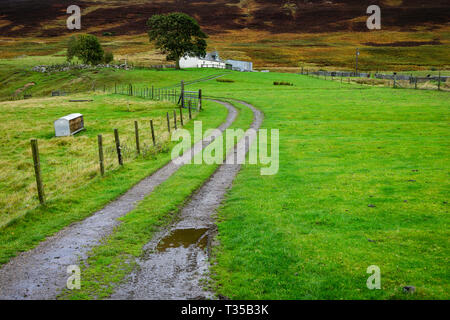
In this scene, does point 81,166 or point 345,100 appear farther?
point 345,100

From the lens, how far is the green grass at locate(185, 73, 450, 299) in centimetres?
925

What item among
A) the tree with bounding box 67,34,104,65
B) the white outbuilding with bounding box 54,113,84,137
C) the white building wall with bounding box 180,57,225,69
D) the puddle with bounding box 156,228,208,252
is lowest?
the puddle with bounding box 156,228,208,252

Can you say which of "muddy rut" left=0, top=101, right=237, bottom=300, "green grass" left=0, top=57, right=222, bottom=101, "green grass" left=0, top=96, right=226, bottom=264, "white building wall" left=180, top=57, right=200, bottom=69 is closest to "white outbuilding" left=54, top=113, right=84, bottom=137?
"green grass" left=0, top=96, right=226, bottom=264

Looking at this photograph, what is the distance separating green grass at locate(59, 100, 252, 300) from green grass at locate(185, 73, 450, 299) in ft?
8.17

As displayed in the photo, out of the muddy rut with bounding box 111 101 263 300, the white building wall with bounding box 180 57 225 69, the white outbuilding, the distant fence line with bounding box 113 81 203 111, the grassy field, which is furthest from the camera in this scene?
the white building wall with bounding box 180 57 225 69

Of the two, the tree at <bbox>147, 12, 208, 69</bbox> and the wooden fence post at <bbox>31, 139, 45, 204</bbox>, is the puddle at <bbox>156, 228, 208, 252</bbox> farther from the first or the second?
the tree at <bbox>147, 12, 208, 69</bbox>

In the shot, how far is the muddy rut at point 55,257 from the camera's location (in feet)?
30.8

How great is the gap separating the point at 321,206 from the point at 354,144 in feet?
49.9

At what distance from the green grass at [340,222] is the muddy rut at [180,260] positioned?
610 millimetres

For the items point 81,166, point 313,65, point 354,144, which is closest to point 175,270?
point 81,166

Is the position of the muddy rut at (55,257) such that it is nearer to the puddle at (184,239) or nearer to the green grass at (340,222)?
the puddle at (184,239)

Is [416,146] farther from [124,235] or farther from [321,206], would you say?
[124,235]

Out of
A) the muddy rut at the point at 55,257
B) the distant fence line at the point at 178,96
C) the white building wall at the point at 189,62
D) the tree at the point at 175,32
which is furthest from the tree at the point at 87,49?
the muddy rut at the point at 55,257
